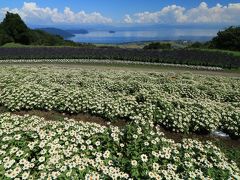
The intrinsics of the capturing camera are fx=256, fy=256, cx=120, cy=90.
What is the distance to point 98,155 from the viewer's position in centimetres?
512

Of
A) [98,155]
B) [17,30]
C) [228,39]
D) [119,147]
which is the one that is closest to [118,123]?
[119,147]

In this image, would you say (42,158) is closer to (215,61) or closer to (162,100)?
(162,100)

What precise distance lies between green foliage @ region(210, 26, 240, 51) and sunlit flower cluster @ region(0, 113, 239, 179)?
183 ft

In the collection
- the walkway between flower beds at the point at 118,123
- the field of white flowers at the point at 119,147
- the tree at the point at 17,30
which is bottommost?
the walkway between flower beds at the point at 118,123

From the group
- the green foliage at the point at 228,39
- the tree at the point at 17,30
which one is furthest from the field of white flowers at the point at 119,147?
the tree at the point at 17,30

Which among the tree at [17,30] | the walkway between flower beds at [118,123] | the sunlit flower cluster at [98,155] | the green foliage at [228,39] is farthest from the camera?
the tree at [17,30]

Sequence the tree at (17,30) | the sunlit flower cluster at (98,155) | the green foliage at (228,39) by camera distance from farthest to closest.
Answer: the tree at (17,30) → the green foliage at (228,39) → the sunlit flower cluster at (98,155)

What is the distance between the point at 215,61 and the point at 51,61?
64.5 ft

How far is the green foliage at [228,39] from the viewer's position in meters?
56.1

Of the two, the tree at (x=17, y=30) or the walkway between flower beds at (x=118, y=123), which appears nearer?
the walkway between flower beds at (x=118, y=123)

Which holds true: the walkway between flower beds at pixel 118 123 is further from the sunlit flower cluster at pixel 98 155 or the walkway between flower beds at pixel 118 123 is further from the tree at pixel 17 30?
the tree at pixel 17 30

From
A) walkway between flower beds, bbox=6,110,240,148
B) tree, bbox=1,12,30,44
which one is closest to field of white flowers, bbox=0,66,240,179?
walkway between flower beds, bbox=6,110,240,148

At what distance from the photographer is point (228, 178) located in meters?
4.93

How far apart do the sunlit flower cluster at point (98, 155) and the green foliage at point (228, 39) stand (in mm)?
55827
